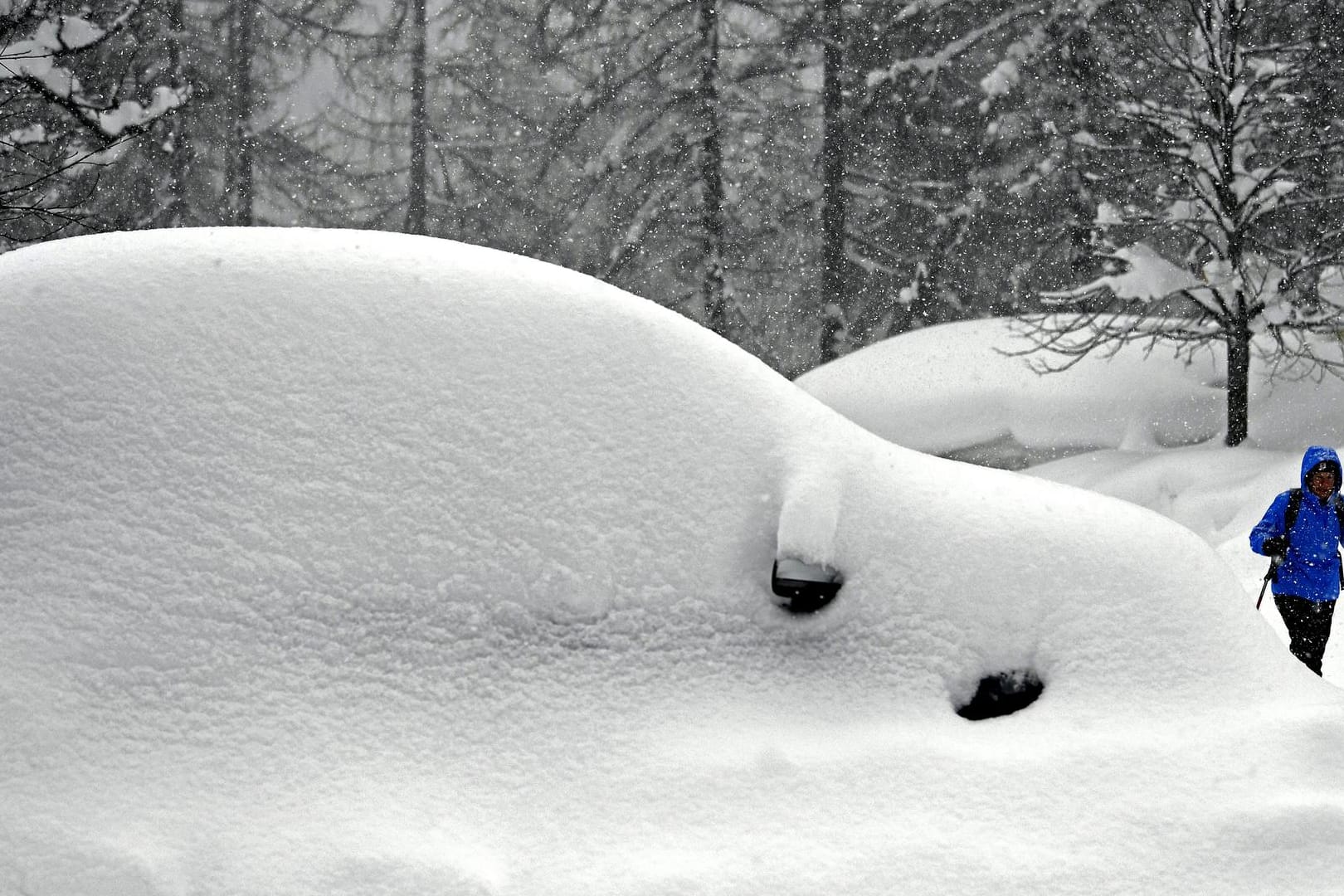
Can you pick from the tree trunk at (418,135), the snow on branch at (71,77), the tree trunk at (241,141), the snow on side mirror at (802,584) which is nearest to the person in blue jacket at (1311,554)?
the snow on side mirror at (802,584)

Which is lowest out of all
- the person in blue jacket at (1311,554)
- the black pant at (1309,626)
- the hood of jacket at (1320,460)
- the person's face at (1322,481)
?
the black pant at (1309,626)

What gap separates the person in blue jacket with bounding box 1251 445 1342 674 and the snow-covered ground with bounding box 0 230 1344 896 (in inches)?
109

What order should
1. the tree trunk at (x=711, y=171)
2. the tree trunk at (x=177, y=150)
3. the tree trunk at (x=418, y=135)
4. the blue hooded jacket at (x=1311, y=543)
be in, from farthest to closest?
the tree trunk at (x=418, y=135)
the tree trunk at (x=177, y=150)
the tree trunk at (x=711, y=171)
the blue hooded jacket at (x=1311, y=543)

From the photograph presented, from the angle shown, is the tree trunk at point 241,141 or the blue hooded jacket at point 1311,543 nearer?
the blue hooded jacket at point 1311,543

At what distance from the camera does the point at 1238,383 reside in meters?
11.9

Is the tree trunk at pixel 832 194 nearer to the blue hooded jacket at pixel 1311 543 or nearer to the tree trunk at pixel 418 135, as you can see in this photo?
the tree trunk at pixel 418 135

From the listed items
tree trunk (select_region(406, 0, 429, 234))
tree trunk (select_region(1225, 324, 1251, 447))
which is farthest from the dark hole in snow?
tree trunk (select_region(406, 0, 429, 234))

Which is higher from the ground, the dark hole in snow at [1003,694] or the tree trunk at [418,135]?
the tree trunk at [418,135]

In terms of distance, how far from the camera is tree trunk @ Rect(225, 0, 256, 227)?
20875mm

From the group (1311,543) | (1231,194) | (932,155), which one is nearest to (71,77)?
(1311,543)

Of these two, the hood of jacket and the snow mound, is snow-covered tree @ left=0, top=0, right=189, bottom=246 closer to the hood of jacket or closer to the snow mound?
the snow mound

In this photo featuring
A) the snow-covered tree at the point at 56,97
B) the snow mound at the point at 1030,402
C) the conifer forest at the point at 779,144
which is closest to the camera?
the snow-covered tree at the point at 56,97

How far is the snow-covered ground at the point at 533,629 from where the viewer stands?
280cm

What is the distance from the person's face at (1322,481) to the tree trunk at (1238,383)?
19.5 ft
